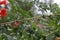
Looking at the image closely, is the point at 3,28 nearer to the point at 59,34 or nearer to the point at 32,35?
the point at 32,35

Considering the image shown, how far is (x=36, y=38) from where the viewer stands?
85 centimetres

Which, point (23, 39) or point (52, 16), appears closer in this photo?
point (23, 39)

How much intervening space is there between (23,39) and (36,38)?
0.07 meters

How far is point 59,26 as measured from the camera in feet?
2.88

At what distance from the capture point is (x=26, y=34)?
0.83m

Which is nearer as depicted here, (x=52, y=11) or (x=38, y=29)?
(x=38, y=29)

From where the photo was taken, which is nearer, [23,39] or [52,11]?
[23,39]

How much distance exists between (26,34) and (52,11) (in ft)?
0.72

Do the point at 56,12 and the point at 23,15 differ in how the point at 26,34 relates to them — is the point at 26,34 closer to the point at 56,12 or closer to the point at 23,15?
the point at 23,15

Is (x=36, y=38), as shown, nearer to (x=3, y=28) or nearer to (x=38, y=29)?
(x=38, y=29)

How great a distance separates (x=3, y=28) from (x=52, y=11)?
25 cm

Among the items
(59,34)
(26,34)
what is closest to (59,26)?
(59,34)

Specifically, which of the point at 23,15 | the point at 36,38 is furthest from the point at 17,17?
the point at 36,38

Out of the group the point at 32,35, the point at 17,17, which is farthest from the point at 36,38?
the point at 17,17
